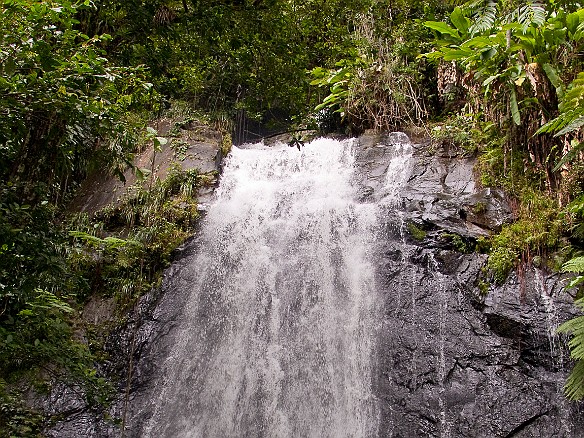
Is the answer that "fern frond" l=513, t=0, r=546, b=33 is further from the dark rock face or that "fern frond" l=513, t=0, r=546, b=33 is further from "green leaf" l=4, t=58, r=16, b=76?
"green leaf" l=4, t=58, r=16, b=76

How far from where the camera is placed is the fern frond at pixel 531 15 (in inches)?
253

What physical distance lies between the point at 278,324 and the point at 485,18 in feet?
16.3

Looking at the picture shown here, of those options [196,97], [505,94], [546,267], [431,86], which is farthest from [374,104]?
[546,267]

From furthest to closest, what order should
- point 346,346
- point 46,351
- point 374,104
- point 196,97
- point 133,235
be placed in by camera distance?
point 196,97
point 374,104
point 133,235
point 346,346
point 46,351

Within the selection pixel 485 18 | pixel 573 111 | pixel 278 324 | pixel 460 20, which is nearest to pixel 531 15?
pixel 485 18

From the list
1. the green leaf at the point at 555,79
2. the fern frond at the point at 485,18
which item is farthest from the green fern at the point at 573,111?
the fern frond at the point at 485,18

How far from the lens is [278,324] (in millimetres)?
6906

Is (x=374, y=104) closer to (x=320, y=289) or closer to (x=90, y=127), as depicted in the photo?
(x=320, y=289)

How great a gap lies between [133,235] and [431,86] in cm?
634

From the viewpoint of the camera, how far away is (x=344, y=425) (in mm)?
5992

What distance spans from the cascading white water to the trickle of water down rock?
16mm

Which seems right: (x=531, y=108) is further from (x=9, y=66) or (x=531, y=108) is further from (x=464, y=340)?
(x=9, y=66)

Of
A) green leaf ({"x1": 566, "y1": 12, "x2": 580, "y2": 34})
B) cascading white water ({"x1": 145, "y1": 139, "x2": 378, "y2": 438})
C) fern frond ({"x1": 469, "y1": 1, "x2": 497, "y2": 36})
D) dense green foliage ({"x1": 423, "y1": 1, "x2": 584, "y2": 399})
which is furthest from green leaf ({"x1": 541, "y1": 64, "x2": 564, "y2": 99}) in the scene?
cascading white water ({"x1": 145, "y1": 139, "x2": 378, "y2": 438})

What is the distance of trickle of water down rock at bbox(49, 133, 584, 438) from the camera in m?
5.88
